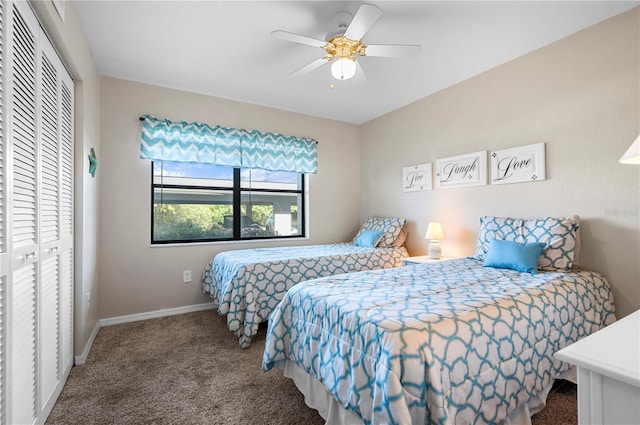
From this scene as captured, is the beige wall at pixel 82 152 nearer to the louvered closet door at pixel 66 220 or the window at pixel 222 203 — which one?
the louvered closet door at pixel 66 220

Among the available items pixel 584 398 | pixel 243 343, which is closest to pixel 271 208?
pixel 243 343

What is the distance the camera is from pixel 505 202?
2842 millimetres

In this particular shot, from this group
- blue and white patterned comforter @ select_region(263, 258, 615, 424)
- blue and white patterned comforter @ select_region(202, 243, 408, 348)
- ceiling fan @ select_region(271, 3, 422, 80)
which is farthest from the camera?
blue and white patterned comforter @ select_region(202, 243, 408, 348)

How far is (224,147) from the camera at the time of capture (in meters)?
3.55

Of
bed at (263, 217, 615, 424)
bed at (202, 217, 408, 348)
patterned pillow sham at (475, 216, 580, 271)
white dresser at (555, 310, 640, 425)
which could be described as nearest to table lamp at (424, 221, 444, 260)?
bed at (202, 217, 408, 348)

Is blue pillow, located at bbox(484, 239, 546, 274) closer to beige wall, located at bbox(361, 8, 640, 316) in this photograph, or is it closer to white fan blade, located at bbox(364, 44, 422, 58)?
beige wall, located at bbox(361, 8, 640, 316)

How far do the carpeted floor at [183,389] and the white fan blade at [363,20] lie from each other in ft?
→ 7.47

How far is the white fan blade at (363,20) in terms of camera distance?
1.71m

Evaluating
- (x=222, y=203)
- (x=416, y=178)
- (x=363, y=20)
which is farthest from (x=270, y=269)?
(x=416, y=178)

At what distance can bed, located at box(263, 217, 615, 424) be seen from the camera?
1146mm

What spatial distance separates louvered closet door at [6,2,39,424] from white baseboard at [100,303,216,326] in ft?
5.47

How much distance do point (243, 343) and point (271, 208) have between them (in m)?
1.94

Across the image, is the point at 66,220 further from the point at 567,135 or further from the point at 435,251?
the point at 567,135

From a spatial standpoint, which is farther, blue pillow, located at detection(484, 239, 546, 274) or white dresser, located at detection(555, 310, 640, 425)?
blue pillow, located at detection(484, 239, 546, 274)
